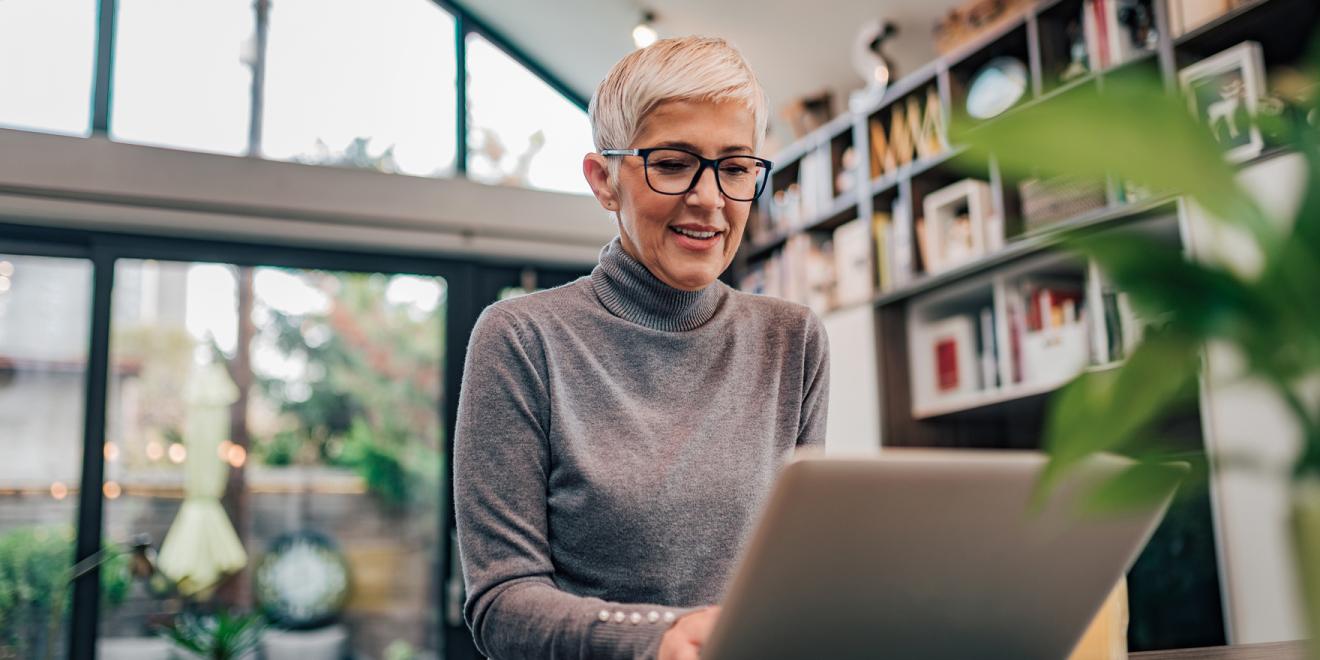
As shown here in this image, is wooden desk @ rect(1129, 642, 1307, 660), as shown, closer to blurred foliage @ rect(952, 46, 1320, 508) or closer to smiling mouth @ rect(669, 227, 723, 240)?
smiling mouth @ rect(669, 227, 723, 240)

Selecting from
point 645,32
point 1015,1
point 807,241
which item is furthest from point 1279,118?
point 645,32

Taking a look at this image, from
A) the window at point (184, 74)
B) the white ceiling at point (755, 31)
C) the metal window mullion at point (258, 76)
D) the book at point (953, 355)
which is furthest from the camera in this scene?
the metal window mullion at point (258, 76)

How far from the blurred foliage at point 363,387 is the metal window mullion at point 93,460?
56 cm

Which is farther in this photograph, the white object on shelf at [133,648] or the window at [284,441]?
the window at [284,441]

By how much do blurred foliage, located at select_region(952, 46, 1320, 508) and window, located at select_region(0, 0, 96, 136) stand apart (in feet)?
14.8

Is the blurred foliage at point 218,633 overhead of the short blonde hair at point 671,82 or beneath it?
beneath

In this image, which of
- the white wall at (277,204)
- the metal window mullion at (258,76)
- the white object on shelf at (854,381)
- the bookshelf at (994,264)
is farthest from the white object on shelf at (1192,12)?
the metal window mullion at (258,76)

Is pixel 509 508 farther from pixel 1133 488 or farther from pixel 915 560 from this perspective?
pixel 1133 488

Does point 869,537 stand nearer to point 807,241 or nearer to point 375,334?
point 807,241

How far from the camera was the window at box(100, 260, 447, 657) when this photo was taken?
13.3ft

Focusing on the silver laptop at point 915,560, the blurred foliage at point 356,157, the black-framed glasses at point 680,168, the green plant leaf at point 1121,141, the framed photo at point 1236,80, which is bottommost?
the silver laptop at point 915,560

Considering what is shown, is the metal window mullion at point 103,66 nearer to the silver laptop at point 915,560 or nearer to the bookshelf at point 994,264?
the bookshelf at point 994,264

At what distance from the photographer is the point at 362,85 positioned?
468 centimetres

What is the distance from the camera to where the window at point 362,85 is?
14.8ft
